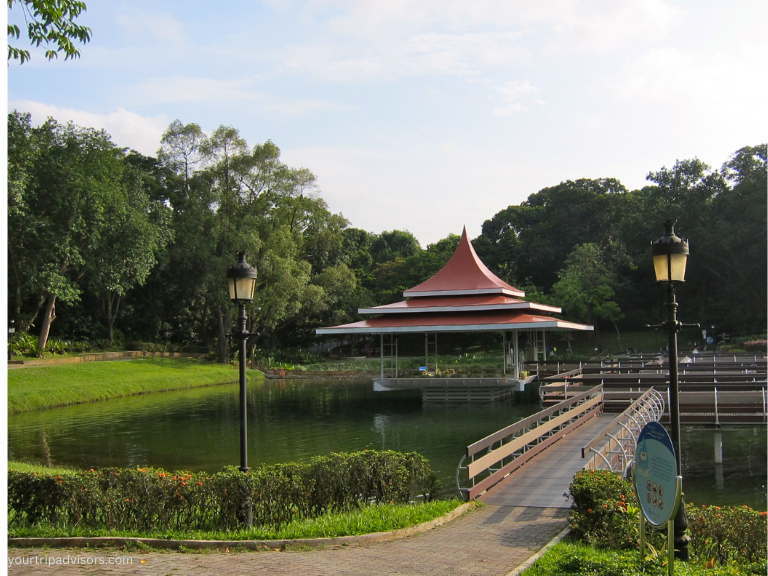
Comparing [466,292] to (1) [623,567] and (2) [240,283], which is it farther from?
(1) [623,567]

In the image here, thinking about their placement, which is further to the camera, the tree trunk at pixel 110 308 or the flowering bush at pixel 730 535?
the tree trunk at pixel 110 308

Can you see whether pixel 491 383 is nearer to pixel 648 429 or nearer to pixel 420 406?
pixel 420 406

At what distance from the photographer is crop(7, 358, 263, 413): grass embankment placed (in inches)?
1101

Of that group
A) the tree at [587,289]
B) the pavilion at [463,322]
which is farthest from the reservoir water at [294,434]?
the tree at [587,289]

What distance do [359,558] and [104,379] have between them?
30.1 metres

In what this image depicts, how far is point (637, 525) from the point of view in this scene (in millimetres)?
7156

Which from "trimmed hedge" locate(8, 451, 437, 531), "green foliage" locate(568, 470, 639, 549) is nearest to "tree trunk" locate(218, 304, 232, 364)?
"trimmed hedge" locate(8, 451, 437, 531)

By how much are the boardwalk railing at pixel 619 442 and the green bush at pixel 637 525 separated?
1488 millimetres

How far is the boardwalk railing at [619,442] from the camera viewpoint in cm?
989

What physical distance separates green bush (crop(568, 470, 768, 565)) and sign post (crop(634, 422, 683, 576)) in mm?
1344

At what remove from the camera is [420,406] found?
90.4ft

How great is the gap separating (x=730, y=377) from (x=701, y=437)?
3148 millimetres

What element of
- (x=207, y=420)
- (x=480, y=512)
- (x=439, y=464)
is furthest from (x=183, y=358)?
(x=480, y=512)

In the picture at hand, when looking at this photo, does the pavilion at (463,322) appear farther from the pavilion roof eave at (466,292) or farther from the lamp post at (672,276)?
the lamp post at (672,276)
